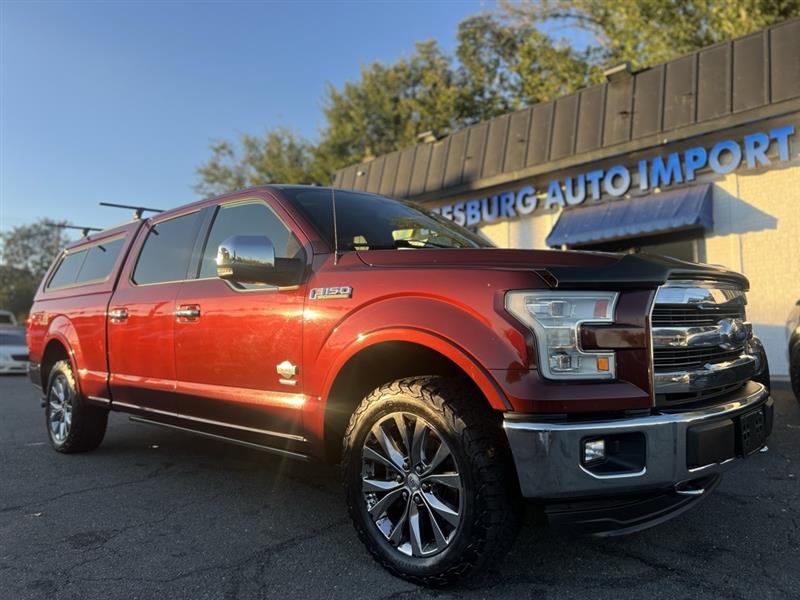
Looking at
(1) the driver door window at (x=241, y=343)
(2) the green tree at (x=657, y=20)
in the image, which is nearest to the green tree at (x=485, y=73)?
(2) the green tree at (x=657, y=20)

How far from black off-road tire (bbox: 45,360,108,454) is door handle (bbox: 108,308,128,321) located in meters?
0.90

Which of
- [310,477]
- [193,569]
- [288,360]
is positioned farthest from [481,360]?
[310,477]

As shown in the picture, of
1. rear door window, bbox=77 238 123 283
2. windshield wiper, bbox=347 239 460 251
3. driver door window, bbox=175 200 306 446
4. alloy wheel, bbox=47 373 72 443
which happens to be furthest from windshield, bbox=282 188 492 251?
alloy wheel, bbox=47 373 72 443

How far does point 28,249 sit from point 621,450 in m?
56.0

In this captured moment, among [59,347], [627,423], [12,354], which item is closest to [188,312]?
[59,347]

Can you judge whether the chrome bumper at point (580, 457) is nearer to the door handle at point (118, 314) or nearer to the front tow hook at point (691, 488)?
the front tow hook at point (691, 488)

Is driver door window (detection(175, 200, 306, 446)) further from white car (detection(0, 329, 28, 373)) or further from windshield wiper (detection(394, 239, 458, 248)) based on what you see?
white car (detection(0, 329, 28, 373))

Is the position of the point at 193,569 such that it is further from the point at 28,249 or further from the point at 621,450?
the point at 28,249

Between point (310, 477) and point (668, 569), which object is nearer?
point (668, 569)

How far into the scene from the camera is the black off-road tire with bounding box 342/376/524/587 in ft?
7.41

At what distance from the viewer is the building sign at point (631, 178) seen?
8891mm

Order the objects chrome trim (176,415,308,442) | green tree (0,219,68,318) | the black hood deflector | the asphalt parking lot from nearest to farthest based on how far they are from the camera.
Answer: the black hood deflector < the asphalt parking lot < chrome trim (176,415,308,442) < green tree (0,219,68,318)

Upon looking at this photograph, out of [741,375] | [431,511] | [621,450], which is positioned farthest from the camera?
[741,375]

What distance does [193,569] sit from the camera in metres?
2.70
